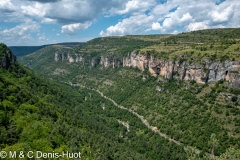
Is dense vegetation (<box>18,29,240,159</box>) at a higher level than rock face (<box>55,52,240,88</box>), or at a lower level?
lower

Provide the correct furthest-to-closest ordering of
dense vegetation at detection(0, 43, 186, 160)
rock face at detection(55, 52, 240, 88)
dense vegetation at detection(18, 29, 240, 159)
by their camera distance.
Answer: rock face at detection(55, 52, 240, 88)
dense vegetation at detection(18, 29, 240, 159)
dense vegetation at detection(0, 43, 186, 160)

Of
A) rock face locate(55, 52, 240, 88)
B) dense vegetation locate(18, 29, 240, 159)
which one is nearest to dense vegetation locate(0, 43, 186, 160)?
dense vegetation locate(18, 29, 240, 159)

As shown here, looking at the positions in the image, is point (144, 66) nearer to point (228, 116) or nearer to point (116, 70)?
point (116, 70)

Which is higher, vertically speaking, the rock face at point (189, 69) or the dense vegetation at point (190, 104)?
the rock face at point (189, 69)

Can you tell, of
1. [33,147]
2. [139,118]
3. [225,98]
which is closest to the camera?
[33,147]

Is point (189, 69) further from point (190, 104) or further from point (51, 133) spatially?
point (51, 133)

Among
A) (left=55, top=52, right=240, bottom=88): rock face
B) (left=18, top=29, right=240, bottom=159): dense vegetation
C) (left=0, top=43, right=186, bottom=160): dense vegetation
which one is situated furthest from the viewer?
(left=55, top=52, right=240, bottom=88): rock face

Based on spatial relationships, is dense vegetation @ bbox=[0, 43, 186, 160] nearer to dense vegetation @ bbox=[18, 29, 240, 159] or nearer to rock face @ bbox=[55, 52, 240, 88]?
dense vegetation @ bbox=[18, 29, 240, 159]

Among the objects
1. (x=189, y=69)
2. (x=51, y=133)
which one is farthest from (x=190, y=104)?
(x=51, y=133)

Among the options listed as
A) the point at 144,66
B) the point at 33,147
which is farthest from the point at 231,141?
the point at 144,66

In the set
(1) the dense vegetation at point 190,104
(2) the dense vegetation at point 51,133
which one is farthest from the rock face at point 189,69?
(2) the dense vegetation at point 51,133

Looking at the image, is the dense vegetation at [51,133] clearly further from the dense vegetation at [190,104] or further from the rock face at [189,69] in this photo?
the rock face at [189,69]
